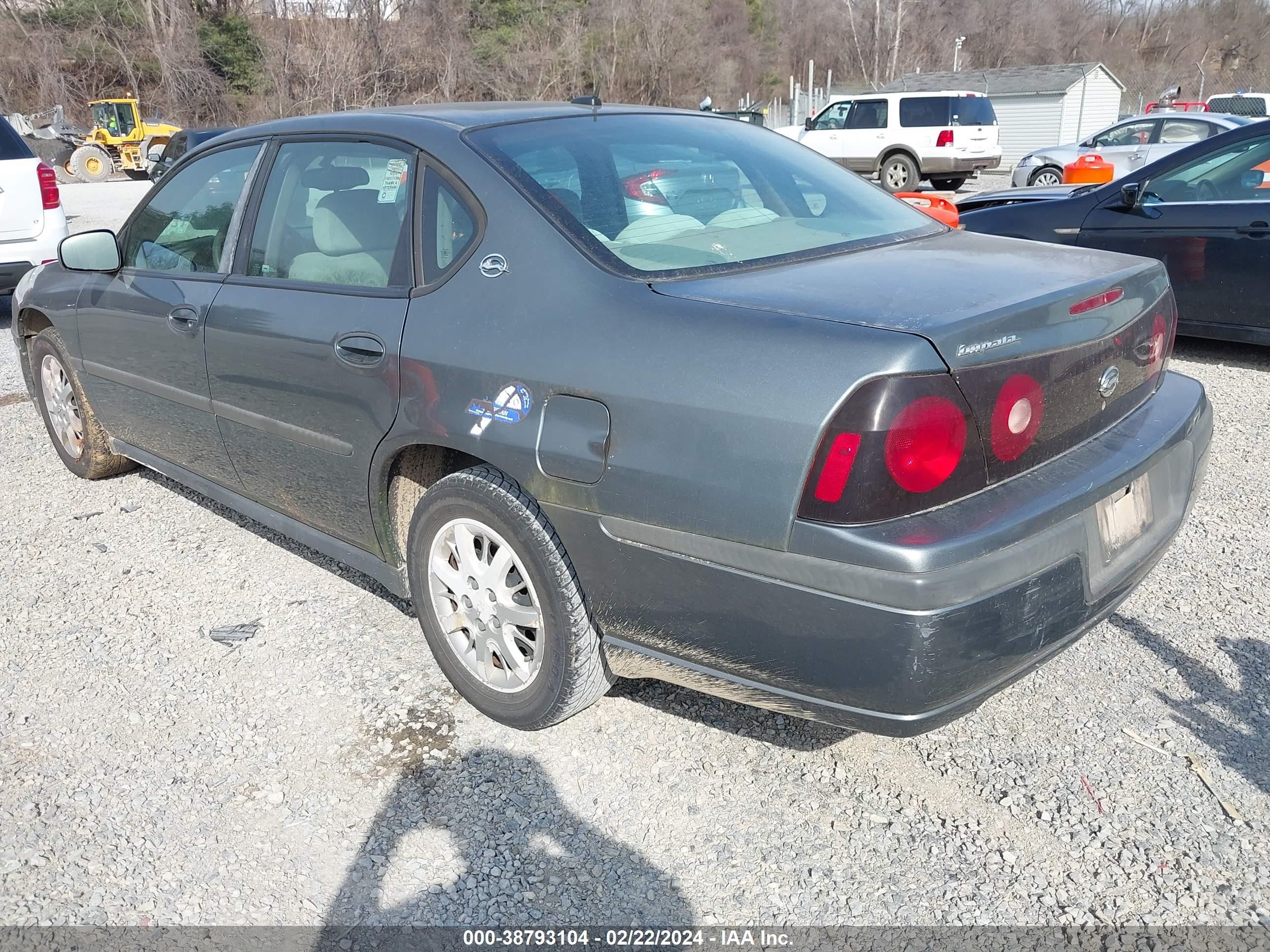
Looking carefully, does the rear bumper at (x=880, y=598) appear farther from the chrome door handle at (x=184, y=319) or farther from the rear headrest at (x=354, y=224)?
the chrome door handle at (x=184, y=319)

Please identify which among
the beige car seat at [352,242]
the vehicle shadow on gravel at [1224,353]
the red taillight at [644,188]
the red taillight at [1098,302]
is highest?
the red taillight at [644,188]

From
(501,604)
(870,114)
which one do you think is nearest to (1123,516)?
(501,604)

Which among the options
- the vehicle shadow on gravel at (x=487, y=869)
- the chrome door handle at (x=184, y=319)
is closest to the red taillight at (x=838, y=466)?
the vehicle shadow on gravel at (x=487, y=869)

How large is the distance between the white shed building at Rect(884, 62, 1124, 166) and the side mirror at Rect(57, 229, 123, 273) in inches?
1374

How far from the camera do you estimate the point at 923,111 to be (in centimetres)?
1978

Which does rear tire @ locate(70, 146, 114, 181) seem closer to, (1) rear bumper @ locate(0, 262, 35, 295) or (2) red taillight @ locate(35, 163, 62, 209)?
(2) red taillight @ locate(35, 163, 62, 209)

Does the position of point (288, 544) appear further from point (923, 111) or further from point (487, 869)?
point (923, 111)

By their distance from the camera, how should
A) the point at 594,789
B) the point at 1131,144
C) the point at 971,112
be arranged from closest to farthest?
1. the point at 594,789
2. the point at 1131,144
3. the point at 971,112

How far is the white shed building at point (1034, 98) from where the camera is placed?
35875 mm

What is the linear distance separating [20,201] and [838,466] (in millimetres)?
8133

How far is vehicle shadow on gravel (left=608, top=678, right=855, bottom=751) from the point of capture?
2758 mm

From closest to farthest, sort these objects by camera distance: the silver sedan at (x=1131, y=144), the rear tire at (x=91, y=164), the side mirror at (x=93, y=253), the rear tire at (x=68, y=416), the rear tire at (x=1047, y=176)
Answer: the side mirror at (x=93, y=253) < the rear tire at (x=68, y=416) < the silver sedan at (x=1131, y=144) < the rear tire at (x=1047, y=176) < the rear tire at (x=91, y=164)

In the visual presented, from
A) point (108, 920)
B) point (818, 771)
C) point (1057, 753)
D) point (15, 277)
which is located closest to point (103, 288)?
point (108, 920)

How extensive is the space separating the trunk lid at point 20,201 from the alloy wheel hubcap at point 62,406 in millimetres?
3807
